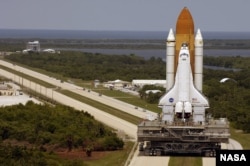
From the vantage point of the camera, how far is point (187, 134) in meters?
49.0

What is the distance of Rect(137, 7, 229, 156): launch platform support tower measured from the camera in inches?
1925

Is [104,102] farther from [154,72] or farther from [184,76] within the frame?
[154,72]

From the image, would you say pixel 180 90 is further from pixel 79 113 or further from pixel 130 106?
pixel 130 106

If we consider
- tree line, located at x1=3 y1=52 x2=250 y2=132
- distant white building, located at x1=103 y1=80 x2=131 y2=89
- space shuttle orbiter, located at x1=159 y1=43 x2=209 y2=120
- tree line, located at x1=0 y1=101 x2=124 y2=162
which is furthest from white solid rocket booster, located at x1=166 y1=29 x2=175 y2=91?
distant white building, located at x1=103 y1=80 x2=131 y2=89

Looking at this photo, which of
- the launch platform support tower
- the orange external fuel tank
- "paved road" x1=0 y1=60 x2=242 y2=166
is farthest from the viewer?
the orange external fuel tank

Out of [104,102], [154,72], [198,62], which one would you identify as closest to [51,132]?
[198,62]

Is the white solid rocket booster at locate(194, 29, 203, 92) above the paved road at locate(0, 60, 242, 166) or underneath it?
above

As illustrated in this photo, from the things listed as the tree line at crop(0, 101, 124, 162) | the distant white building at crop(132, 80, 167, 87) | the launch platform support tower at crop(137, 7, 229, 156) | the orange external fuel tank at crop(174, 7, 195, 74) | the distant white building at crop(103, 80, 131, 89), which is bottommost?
the distant white building at crop(103, 80, 131, 89)

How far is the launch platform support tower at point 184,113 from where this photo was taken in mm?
48906

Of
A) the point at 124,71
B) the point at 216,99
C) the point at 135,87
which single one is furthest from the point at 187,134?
the point at 124,71

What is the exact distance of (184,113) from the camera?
5034 centimetres

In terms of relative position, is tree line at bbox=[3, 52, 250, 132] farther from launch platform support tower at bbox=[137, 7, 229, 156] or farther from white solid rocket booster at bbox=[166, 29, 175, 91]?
launch platform support tower at bbox=[137, 7, 229, 156]

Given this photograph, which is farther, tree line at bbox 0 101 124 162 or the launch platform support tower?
tree line at bbox 0 101 124 162

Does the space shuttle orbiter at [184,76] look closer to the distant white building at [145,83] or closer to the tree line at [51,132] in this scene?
the tree line at [51,132]
